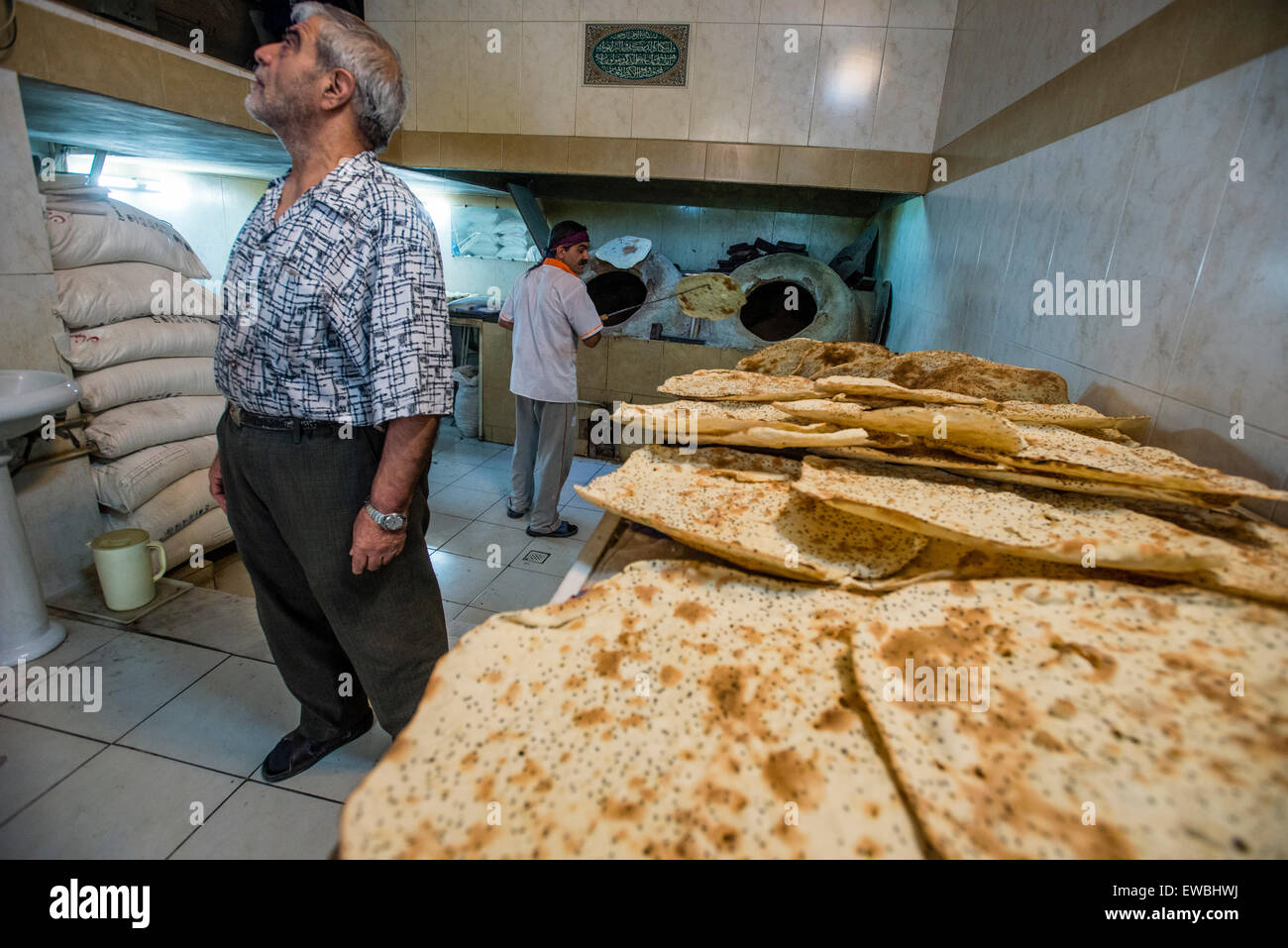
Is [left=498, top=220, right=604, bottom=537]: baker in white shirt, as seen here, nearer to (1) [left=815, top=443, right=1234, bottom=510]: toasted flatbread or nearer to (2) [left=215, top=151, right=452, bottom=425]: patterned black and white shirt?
(2) [left=215, top=151, right=452, bottom=425]: patterned black and white shirt

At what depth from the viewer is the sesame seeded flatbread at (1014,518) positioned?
0.77 meters

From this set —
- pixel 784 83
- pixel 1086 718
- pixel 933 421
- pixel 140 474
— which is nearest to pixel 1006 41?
pixel 784 83

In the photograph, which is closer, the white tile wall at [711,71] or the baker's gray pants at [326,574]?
the baker's gray pants at [326,574]

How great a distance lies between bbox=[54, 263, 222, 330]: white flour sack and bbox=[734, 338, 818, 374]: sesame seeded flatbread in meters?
2.76

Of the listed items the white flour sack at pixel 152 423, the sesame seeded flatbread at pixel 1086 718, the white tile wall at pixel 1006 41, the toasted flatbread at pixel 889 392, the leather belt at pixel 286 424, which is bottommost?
the white flour sack at pixel 152 423

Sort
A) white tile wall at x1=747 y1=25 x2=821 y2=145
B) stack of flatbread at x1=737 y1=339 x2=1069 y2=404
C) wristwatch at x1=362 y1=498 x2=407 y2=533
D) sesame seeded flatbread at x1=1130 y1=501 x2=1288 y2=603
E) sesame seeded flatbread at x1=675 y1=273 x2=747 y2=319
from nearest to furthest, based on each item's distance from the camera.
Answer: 1. sesame seeded flatbread at x1=1130 y1=501 x2=1288 y2=603
2. wristwatch at x1=362 y1=498 x2=407 y2=533
3. stack of flatbread at x1=737 y1=339 x2=1069 y2=404
4. white tile wall at x1=747 y1=25 x2=821 y2=145
5. sesame seeded flatbread at x1=675 y1=273 x2=747 y2=319

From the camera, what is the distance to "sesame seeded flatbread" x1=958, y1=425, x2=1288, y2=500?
85 centimetres

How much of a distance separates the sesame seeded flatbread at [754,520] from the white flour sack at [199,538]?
2.61 m

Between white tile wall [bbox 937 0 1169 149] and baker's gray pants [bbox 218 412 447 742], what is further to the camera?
white tile wall [bbox 937 0 1169 149]

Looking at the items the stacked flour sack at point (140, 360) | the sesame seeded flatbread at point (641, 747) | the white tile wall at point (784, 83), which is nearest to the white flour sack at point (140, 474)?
the stacked flour sack at point (140, 360)

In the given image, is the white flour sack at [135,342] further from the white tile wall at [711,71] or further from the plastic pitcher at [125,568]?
the white tile wall at [711,71]

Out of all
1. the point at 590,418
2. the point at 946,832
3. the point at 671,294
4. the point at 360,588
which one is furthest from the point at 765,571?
the point at 590,418

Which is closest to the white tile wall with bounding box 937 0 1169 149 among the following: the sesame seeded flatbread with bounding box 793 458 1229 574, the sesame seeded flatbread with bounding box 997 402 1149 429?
the sesame seeded flatbread with bounding box 997 402 1149 429

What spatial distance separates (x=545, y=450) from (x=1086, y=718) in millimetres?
3175
